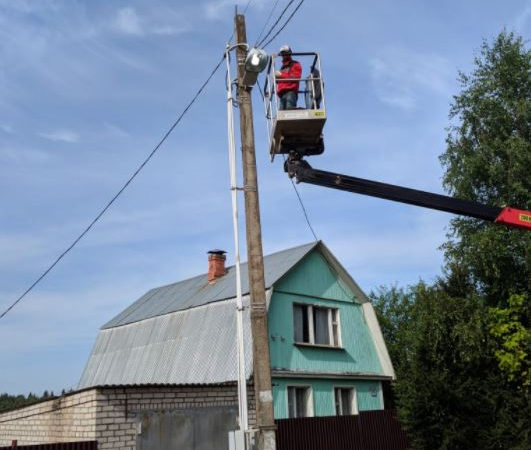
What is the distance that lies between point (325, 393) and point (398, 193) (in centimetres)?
1088

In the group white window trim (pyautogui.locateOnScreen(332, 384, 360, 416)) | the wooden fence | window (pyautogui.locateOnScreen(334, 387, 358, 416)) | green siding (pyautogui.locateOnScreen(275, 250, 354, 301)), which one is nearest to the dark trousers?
the wooden fence

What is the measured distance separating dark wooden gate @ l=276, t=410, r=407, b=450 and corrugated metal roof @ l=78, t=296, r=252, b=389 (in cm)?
216

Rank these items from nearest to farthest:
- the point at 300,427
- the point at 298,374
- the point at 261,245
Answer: the point at 261,245 < the point at 300,427 < the point at 298,374

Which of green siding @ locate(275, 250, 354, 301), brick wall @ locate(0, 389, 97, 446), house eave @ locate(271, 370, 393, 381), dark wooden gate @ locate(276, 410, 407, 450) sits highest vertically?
green siding @ locate(275, 250, 354, 301)

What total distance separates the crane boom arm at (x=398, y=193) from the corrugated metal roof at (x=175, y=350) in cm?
781

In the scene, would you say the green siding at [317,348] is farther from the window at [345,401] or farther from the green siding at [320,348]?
the window at [345,401]

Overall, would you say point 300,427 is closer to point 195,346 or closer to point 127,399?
point 127,399

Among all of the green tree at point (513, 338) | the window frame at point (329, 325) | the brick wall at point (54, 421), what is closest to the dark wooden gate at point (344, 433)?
the window frame at point (329, 325)

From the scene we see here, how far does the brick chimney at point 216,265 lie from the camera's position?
71.2ft

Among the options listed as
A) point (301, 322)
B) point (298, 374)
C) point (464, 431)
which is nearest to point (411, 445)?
point (464, 431)

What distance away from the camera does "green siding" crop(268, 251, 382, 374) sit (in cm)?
1730

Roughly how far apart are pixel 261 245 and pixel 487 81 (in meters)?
16.2

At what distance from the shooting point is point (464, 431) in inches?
585

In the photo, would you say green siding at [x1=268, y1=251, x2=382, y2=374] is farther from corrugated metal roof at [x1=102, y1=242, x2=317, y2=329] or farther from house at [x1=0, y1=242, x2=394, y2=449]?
corrugated metal roof at [x1=102, y1=242, x2=317, y2=329]
